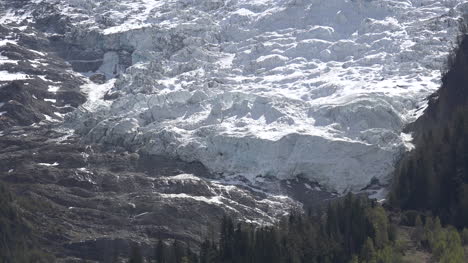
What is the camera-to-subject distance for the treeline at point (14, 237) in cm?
15462

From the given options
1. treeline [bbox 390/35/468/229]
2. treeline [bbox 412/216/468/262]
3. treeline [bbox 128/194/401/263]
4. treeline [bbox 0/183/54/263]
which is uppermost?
treeline [bbox 390/35/468/229]

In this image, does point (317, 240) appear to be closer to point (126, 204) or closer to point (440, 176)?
point (440, 176)

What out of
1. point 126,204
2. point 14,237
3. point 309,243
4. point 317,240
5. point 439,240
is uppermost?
point 439,240

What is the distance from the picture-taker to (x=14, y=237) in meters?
164

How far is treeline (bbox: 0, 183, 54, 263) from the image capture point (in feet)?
507

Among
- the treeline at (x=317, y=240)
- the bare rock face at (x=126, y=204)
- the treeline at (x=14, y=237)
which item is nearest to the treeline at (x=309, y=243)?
the treeline at (x=317, y=240)

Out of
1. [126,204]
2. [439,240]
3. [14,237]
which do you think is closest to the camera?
[439,240]

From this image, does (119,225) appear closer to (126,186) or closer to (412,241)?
(126,186)

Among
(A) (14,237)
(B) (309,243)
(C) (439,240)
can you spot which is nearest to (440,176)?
(C) (439,240)

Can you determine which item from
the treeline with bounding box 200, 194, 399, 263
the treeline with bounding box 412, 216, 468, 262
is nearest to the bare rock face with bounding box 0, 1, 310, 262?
the treeline with bounding box 200, 194, 399, 263

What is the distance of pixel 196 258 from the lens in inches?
5571

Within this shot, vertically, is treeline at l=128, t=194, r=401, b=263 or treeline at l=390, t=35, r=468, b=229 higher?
treeline at l=390, t=35, r=468, b=229

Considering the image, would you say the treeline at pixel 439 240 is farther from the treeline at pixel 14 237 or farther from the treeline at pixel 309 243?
the treeline at pixel 14 237

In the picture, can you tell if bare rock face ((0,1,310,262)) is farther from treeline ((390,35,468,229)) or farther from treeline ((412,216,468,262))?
treeline ((412,216,468,262))
